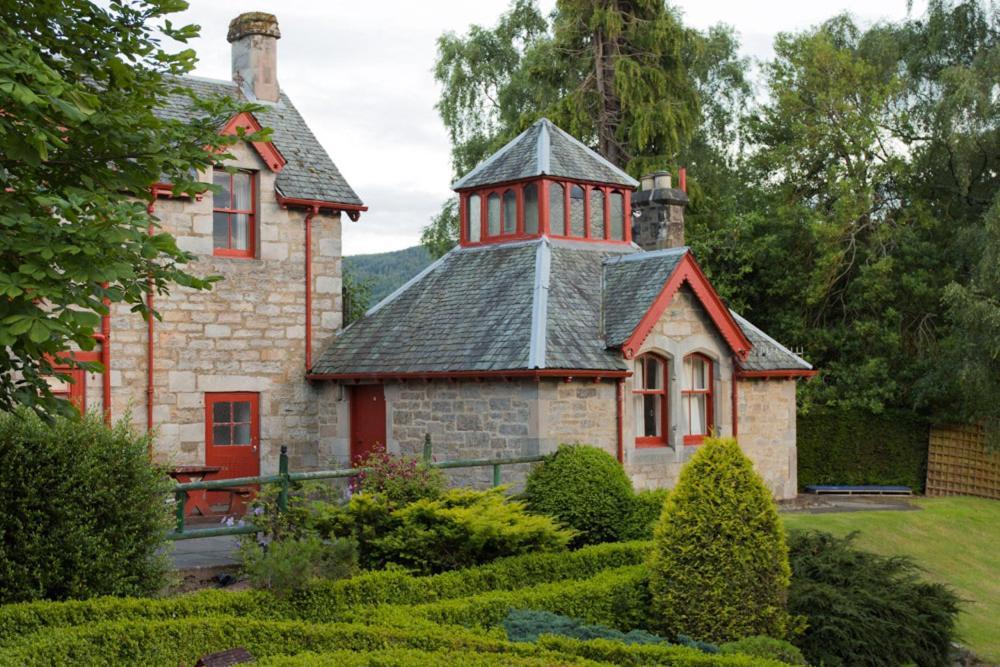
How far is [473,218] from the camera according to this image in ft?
71.2

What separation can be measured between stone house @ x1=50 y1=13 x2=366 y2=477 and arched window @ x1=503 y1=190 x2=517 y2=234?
2.68 meters

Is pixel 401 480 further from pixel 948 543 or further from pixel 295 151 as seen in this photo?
pixel 948 543

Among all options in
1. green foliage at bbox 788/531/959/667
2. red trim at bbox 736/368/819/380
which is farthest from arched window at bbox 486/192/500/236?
green foliage at bbox 788/531/959/667

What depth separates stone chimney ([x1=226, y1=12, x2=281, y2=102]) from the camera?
2120 centimetres

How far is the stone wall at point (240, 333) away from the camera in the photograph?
1816 centimetres

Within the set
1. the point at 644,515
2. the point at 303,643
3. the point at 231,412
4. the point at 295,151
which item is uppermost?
the point at 295,151

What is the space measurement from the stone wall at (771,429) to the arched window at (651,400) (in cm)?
222

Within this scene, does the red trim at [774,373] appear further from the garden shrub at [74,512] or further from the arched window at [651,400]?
the garden shrub at [74,512]

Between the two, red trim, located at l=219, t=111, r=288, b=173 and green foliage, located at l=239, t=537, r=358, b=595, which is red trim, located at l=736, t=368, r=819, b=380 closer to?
red trim, located at l=219, t=111, r=288, b=173

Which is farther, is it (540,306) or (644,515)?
(540,306)

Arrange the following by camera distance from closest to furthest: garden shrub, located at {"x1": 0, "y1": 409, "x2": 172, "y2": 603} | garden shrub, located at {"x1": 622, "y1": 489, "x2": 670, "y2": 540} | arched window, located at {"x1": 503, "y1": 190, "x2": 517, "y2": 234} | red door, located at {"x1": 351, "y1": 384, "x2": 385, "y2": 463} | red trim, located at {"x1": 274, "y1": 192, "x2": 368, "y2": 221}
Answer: garden shrub, located at {"x1": 0, "y1": 409, "x2": 172, "y2": 603} → garden shrub, located at {"x1": 622, "y1": 489, "x2": 670, "y2": 540} → red trim, located at {"x1": 274, "y1": 192, "x2": 368, "y2": 221} → red door, located at {"x1": 351, "y1": 384, "x2": 385, "y2": 463} → arched window, located at {"x1": 503, "y1": 190, "x2": 517, "y2": 234}

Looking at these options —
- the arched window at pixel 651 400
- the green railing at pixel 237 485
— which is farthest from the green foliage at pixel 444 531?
the arched window at pixel 651 400

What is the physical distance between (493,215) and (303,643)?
12.8 metres

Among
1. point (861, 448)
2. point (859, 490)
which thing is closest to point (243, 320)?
point (859, 490)
